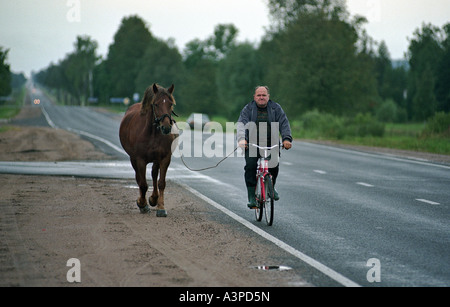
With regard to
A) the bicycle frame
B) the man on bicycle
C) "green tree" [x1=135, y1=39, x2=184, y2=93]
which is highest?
"green tree" [x1=135, y1=39, x2=184, y2=93]

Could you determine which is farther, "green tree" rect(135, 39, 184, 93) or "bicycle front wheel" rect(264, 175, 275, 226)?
"green tree" rect(135, 39, 184, 93)

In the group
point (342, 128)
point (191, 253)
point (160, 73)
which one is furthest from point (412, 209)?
point (160, 73)

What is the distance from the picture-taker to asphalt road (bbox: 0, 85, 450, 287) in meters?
7.03

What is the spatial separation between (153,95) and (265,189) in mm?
2434

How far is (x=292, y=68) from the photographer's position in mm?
62469

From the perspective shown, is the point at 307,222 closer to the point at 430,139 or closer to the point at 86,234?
the point at 86,234

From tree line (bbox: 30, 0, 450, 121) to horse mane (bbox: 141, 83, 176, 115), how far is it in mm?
42390

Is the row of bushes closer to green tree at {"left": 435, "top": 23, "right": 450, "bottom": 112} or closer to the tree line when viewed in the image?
the tree line

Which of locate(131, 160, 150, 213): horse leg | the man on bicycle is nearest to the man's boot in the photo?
the man on bicycle

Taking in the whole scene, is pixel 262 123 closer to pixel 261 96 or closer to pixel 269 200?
pixel 261 96

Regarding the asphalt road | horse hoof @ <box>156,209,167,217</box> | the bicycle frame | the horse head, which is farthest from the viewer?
horse hoof @ <box>156,209,167,217</box>

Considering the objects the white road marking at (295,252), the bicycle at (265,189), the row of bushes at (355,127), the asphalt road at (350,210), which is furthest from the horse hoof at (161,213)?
the row of bushes at (355,127)

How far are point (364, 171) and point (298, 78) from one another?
145ft

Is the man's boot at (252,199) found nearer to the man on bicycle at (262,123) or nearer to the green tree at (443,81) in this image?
the man on bicycle at (262,123)
